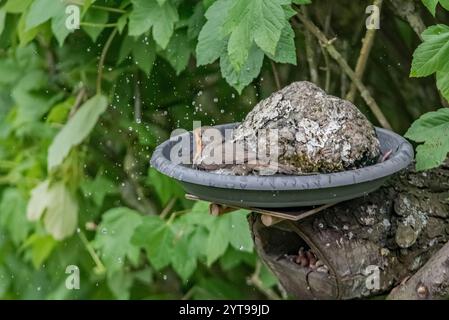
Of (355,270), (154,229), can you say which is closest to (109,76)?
(154,229)

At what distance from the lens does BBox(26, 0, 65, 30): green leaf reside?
163 centimetres

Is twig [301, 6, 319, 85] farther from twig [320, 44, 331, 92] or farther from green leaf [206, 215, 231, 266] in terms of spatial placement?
green leaf [206, 215, 231, 266]

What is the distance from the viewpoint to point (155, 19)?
1586 mm

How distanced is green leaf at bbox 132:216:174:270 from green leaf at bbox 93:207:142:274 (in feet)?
0.19

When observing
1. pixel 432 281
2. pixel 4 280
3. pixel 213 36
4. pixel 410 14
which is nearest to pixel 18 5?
pixel 213 36

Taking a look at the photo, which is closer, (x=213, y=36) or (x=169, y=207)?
(x=213, y=36)

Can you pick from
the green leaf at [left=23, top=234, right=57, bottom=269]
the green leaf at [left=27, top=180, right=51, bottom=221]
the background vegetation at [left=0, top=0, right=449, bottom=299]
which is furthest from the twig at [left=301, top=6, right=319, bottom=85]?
the green leaf at [left=23, top=234, right=57, bottom=269]

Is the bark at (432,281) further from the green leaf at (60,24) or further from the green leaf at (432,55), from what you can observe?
the green leaf at (60,24)

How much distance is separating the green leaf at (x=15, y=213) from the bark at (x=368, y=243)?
4.23ft

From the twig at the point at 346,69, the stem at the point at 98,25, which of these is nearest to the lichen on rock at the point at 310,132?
the twig at the point at 346,69

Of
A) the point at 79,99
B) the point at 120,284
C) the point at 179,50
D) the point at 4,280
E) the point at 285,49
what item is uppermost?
the point at 285,49

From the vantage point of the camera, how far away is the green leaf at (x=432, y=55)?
1209mm

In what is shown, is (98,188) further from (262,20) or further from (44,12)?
(262,20)

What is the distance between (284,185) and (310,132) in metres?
0.13
